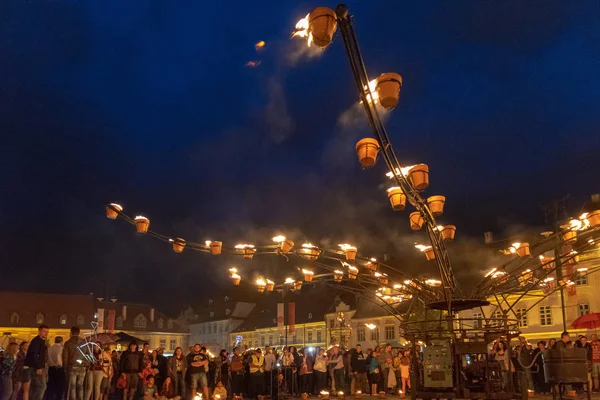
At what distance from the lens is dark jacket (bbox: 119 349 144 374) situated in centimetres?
1527

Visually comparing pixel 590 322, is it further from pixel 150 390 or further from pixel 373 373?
pixel 150 390

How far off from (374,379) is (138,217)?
1057cm

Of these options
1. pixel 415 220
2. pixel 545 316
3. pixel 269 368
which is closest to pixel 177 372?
pixel 269 368

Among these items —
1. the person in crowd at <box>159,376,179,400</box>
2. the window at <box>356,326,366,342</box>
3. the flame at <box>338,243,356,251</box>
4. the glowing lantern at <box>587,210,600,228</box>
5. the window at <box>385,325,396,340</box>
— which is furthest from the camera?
the window at <box>356,326,366,342</box>

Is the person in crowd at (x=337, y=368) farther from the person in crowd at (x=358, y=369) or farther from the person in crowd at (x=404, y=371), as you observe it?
the person in crowd at (x=404, y=371)

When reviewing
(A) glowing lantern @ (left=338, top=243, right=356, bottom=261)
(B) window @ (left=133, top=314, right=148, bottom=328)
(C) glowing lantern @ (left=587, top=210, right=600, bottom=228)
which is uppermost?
(C) glowing lantern @ (left=587, top=210, right=600, bottom=228)

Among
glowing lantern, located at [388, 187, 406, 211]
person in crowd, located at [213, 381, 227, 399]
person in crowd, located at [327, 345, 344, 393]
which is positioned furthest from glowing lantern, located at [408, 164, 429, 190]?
person in crowd, located at [327, 345, 344, 393]

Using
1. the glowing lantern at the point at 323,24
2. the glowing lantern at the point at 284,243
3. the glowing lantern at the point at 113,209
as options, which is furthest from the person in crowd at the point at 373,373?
the glowing lantern at the point at 323,24

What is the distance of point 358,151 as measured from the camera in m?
9.88

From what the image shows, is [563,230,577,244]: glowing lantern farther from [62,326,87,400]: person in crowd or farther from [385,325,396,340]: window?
[385,325,396,340]: window

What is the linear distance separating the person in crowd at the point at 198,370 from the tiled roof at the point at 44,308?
5557 centimetres

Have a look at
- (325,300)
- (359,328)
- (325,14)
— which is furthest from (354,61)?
(325,300)

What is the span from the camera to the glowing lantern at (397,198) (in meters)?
12.9

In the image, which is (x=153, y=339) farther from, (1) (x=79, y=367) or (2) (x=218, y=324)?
(1) (x=79, y=367)
